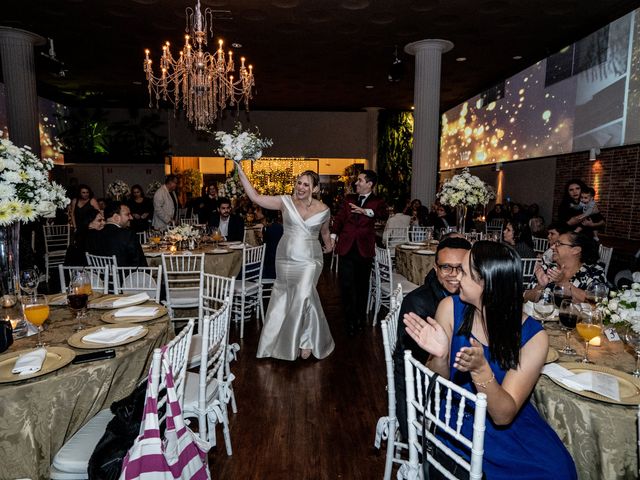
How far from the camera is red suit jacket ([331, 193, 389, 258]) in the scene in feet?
15.8

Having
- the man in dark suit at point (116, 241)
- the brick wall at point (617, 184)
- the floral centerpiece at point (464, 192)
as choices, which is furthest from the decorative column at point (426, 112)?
the man in dark suit at point (116, 241)

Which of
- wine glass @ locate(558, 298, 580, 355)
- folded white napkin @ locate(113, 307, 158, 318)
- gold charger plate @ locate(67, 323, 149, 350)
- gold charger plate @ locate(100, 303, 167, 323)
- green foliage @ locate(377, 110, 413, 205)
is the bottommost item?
gold charger plate @ locate(67, 323, 149, 350)

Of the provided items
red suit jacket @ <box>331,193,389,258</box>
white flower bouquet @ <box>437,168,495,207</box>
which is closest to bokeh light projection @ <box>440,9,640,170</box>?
white flower bouquet @ <box>437,168,495,207</box>

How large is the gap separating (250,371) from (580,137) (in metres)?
6.93

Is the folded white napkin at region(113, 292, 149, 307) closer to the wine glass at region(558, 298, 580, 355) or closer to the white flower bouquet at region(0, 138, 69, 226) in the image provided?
the white flower bouquet at region(0, 138, 69, 226)

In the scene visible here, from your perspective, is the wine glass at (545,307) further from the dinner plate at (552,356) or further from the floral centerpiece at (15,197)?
the floral centerpiece at (15,197)

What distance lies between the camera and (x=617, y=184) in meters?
7.01

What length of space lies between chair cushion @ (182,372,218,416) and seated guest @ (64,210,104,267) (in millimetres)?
2320

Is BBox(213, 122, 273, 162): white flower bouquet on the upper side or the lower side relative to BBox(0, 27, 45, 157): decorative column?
lower

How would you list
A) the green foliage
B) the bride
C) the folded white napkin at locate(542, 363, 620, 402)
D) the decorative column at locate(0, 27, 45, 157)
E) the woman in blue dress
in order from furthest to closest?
the green foliage < the decorative column at locate(0, 27, 45, 157) < the bride < the folded white napkin at locate(542, 363, 620, 402) < the woman in blue dress

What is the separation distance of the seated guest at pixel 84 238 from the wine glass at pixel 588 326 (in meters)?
→ 4.08

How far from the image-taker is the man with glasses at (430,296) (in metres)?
2.10

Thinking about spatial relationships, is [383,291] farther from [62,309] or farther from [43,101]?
[43,101]

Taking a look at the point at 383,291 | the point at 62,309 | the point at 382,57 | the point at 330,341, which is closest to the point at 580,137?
the point at 382,57
